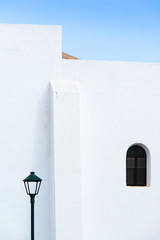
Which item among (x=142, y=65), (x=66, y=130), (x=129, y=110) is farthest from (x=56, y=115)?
(x=142, y=65)

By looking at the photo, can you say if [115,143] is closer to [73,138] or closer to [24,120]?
[73,138]

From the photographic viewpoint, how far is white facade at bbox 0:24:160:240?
9.88 meters

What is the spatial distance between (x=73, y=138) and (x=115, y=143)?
148 cm

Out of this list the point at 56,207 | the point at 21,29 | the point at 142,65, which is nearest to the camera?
the point at 56,207

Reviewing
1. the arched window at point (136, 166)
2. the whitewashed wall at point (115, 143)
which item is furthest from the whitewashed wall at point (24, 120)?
the arched window at point (136, 166)

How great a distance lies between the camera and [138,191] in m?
11.0

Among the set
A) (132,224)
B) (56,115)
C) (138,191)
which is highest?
(56,115)

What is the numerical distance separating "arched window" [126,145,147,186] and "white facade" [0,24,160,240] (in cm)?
17

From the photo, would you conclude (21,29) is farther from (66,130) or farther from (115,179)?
(115,179)

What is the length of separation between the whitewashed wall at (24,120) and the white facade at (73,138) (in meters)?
0.02

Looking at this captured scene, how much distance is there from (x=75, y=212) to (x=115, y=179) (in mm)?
1603

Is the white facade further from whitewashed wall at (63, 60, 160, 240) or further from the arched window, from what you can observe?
the arched window

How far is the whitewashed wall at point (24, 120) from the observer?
33.7 feet

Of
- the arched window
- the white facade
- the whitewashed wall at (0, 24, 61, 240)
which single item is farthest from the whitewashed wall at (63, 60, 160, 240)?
the whitewashed wall at (0, 24, 61, 240)
